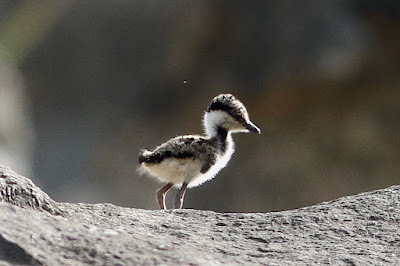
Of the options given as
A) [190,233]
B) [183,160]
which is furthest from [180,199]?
[190,233]

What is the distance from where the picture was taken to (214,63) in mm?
14336

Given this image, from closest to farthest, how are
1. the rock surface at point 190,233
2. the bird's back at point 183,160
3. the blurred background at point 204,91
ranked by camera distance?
the rock surface at point 190,233 < the bird's back at point 183,160 < the blurred background at point 204,91

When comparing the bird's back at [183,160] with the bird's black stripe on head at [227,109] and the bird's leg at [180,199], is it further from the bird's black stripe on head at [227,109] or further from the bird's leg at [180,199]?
the bird's black stripe on head at [227,109]

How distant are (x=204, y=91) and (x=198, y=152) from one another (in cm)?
851

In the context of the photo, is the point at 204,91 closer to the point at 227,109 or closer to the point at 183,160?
the point at 227,109

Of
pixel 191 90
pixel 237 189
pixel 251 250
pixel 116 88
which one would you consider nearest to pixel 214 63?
pixel 191 90

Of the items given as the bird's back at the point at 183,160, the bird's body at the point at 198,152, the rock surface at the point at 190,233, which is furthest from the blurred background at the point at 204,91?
the rock surface at the point at 190,233

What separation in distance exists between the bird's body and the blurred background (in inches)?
246

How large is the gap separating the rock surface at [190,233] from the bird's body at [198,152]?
1.37 meters

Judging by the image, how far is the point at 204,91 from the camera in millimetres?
14102

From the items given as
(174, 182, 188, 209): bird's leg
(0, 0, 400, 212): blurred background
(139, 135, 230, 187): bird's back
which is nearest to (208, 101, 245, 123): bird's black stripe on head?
(139, 135, 230, 187): bird's back

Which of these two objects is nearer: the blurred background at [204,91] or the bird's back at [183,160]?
the bird's back at [183,160]

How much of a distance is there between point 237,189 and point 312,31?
105 inches

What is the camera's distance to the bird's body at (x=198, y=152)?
5566 millimetres
